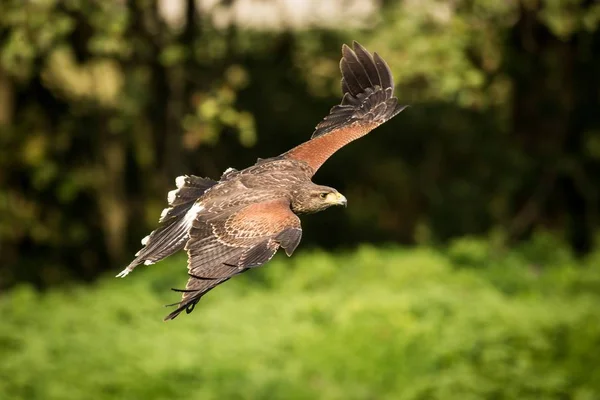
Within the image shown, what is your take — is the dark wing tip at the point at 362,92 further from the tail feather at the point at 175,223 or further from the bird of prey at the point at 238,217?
the tail feather at the point at 175,223

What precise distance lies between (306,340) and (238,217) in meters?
7.83

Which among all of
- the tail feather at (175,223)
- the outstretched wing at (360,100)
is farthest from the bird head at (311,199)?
the outstretched wing at (360,100)

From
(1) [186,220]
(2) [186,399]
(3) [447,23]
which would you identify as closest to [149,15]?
(3) [447,23]

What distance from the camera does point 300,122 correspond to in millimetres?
18328

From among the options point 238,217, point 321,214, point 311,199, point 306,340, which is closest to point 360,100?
point 311,199

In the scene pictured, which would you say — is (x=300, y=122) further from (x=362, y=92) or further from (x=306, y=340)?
(x=362, y=92)

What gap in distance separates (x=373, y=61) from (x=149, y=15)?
8.19m

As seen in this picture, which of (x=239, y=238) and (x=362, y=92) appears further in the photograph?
(x=362, y=92)

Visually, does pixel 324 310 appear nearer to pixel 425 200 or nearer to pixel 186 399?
pixel 186 399

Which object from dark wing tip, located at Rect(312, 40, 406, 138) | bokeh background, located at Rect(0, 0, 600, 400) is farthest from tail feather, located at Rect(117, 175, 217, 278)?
bokeh background, located at Rect(0, 0, 600, 400)

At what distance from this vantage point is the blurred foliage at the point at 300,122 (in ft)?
47.2

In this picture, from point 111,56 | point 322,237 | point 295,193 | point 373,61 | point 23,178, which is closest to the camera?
point 295,193

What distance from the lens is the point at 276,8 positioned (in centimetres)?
1719

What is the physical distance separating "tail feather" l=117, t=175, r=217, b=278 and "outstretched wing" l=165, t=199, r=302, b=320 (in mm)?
134
